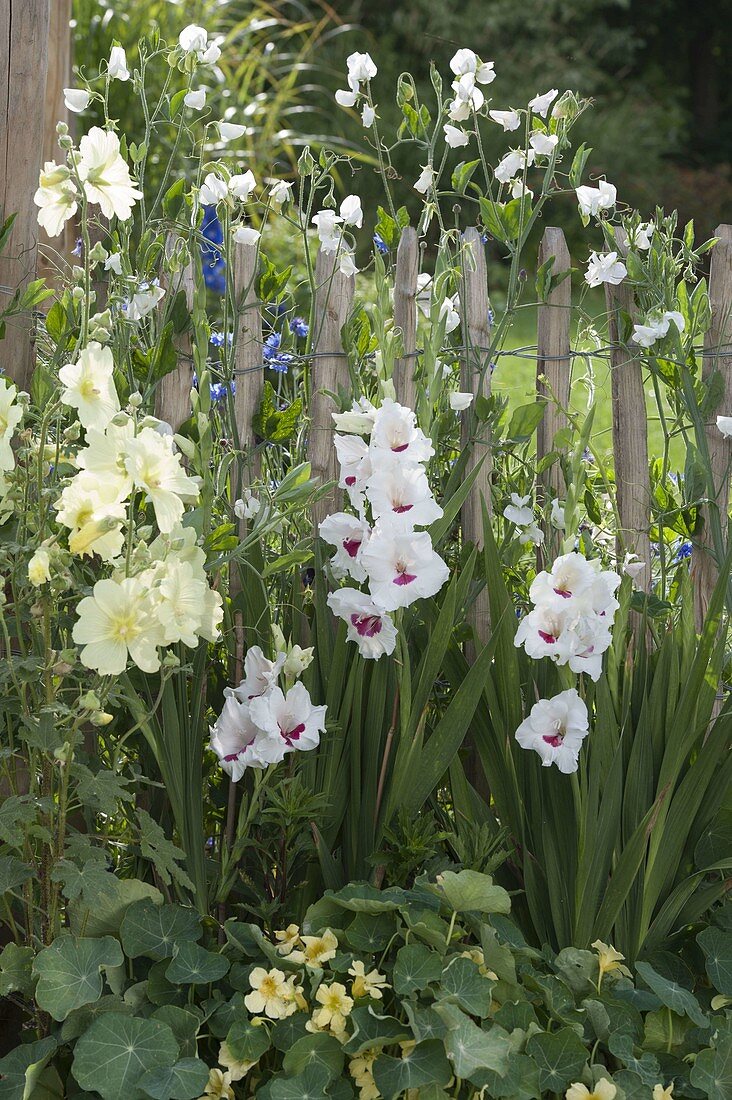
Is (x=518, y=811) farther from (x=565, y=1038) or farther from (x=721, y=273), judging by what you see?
(x=721, y=273)

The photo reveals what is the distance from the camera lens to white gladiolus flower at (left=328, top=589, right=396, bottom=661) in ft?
5.04

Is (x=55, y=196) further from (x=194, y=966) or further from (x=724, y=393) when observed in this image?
(x=724, y=393)

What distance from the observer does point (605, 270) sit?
1787mm

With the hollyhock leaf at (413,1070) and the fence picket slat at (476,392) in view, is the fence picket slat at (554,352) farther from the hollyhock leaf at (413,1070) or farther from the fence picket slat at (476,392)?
the hollyhock leaf at (413,1070)

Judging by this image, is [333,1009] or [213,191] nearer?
[333,1009]

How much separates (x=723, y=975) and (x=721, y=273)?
1.12 m

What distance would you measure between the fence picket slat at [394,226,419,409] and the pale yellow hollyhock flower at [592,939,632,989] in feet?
2.87

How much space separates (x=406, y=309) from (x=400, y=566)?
1.73 feet

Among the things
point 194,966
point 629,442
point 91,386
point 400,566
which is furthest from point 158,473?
point 629,442

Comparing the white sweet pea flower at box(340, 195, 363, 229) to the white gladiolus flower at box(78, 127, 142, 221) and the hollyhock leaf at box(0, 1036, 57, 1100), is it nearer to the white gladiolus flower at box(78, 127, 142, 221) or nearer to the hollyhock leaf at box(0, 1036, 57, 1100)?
the white gladiolus flower at box(78, 127, 142, 221)

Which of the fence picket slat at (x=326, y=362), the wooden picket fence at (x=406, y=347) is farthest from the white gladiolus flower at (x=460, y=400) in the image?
the fence picket slat at (x=326, y=362)

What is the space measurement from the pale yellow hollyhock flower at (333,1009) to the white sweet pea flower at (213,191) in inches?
43.2

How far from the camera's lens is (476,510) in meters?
1.85

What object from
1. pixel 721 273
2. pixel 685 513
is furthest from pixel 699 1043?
pixel 721 273
